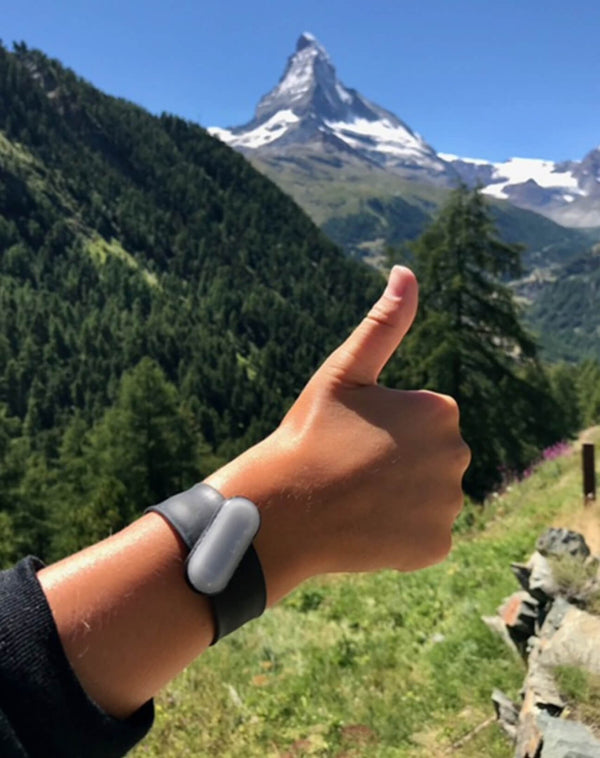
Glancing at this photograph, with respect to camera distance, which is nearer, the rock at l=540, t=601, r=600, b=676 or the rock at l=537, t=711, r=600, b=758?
the rock at l=537, t=711, r=600, b=758

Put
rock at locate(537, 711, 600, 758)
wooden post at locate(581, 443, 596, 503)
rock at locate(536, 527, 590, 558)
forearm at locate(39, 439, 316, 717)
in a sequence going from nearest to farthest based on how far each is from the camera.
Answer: forearm at locate(39, 439, 316, 717)
rock at locate(537, 711, 600, 758)
rock at locate(536, 527, 590, 558)
wooden post at locate(581, 443, 596, 503)

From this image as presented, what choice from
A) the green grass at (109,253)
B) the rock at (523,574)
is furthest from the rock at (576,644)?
the green grass at (109,253)

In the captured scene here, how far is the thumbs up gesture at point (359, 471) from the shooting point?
58.1 inches

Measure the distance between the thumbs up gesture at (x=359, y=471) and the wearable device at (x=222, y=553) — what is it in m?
0.05

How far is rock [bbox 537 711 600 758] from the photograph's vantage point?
2988mm

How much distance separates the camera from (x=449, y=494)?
170 cm

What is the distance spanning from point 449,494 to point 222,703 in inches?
178

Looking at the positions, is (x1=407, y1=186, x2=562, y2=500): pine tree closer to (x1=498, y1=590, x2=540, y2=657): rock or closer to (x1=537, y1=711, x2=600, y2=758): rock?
(x1=498, y1=590, x2=540, y2=657): rock

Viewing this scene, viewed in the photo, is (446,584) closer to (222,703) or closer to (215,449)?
(222,703)

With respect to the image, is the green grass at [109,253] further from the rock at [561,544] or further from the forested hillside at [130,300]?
the rock at [561,544]

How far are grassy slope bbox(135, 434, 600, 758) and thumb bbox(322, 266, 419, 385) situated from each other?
3.52 metres

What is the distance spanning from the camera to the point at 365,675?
18.1ft

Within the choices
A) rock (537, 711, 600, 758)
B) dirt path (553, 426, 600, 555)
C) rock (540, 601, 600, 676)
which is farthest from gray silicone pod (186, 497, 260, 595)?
dirt path (553, 426, 600, 555)

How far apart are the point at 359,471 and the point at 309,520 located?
18 cm
